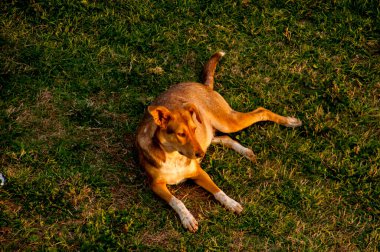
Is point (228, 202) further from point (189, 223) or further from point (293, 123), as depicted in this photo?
point (293, 123)

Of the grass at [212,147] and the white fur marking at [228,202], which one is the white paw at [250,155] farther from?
the white fur marking at [228,202]

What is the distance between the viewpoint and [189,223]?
5734mm

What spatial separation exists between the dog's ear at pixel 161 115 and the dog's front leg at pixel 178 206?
0.84 metres

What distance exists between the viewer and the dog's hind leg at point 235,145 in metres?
6.65

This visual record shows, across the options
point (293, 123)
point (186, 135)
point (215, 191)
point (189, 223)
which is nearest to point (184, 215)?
point (189, 223)

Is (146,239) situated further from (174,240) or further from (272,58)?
(272,58)

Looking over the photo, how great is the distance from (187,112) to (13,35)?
13.7 feet

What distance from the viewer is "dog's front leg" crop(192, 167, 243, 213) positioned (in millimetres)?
5941

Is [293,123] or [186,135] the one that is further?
[293,123]

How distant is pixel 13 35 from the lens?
833cm

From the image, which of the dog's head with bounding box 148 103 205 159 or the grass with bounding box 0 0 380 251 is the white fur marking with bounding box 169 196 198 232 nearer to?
the grass with bounding box 0 0 380 251

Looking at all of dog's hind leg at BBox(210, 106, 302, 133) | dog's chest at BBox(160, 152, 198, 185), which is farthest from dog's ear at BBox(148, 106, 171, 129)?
dog's hind leg at BBox(210, 106, 302, 133)

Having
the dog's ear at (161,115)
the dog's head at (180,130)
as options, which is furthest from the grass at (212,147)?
the dog's ear at (161,115)

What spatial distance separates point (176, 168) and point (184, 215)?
22.6 inches
